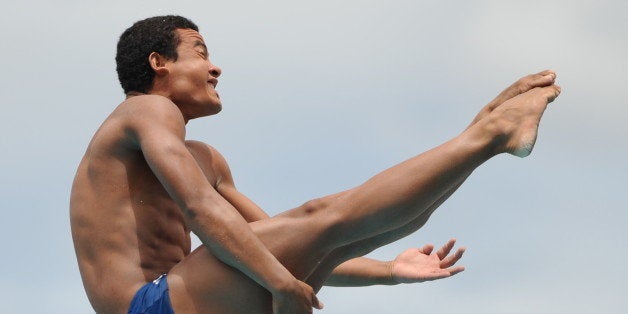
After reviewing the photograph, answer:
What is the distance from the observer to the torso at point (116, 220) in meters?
8.78

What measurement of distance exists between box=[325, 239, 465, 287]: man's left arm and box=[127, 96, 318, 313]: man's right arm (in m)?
1.61

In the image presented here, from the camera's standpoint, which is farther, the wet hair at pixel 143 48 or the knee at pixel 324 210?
the wet hair at pixel 143 48

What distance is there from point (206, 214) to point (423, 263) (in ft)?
7.36

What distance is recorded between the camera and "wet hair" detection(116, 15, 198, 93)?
9656 mm

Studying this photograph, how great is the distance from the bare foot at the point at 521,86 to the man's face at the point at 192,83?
6.95 ft

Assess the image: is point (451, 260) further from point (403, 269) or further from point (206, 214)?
point (206, 214)

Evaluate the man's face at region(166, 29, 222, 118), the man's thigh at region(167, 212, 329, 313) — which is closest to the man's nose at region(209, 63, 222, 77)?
the man's face at region(166, 29, 222, 118)

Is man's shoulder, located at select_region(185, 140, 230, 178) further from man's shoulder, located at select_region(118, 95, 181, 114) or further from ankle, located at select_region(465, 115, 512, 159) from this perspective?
ankle, located at select_region(465, 115, 512, 159)

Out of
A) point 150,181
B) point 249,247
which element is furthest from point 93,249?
point 249,247

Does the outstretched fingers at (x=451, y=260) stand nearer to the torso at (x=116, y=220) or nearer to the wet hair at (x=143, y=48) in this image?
the torso at (x=116, y=220)

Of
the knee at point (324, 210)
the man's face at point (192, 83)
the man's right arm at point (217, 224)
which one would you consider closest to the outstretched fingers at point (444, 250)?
the knee at point (324, 210)

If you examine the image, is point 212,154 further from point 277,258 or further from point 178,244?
point 277,258

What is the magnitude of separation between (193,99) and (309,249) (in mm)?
1740

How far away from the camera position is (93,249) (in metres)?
8.82
